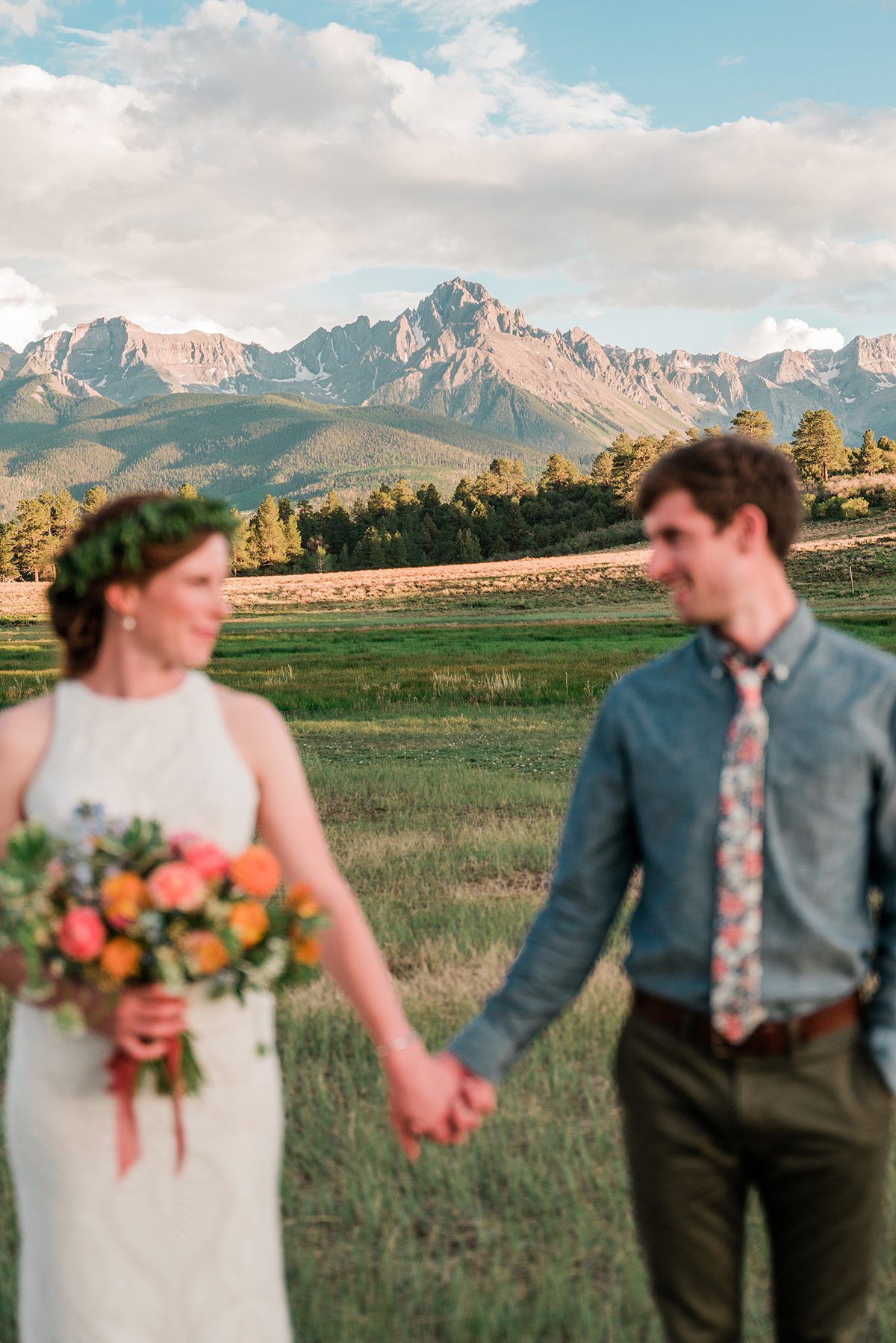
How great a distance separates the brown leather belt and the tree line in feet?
370

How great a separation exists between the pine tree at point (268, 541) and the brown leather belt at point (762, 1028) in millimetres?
127218

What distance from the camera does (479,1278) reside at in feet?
12.9

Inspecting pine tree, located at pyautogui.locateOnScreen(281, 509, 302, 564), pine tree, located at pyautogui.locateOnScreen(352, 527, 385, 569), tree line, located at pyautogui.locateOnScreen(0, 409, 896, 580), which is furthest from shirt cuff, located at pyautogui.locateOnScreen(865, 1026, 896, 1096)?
pine tree, located at pyautogui.locateOnScreen(281, 509, 302, 564)

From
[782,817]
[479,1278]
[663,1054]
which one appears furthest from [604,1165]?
[782,817]

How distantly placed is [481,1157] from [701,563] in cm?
320

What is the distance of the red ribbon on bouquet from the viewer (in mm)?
2637

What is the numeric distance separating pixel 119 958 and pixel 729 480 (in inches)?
68.7

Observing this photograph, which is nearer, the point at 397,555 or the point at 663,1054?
the point at 663,1054

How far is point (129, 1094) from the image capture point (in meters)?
2.64

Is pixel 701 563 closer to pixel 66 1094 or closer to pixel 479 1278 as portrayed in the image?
pixel 66 1094

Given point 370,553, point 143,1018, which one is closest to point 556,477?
point 370,553

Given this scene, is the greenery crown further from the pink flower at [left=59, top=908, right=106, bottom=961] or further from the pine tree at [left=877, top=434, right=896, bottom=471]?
the pine tree at [left=877, top=434, right=896, bottom=471]

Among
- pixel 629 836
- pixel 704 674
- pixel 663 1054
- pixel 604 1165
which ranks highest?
pixel 704 674

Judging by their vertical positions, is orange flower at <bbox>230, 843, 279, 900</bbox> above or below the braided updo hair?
below
